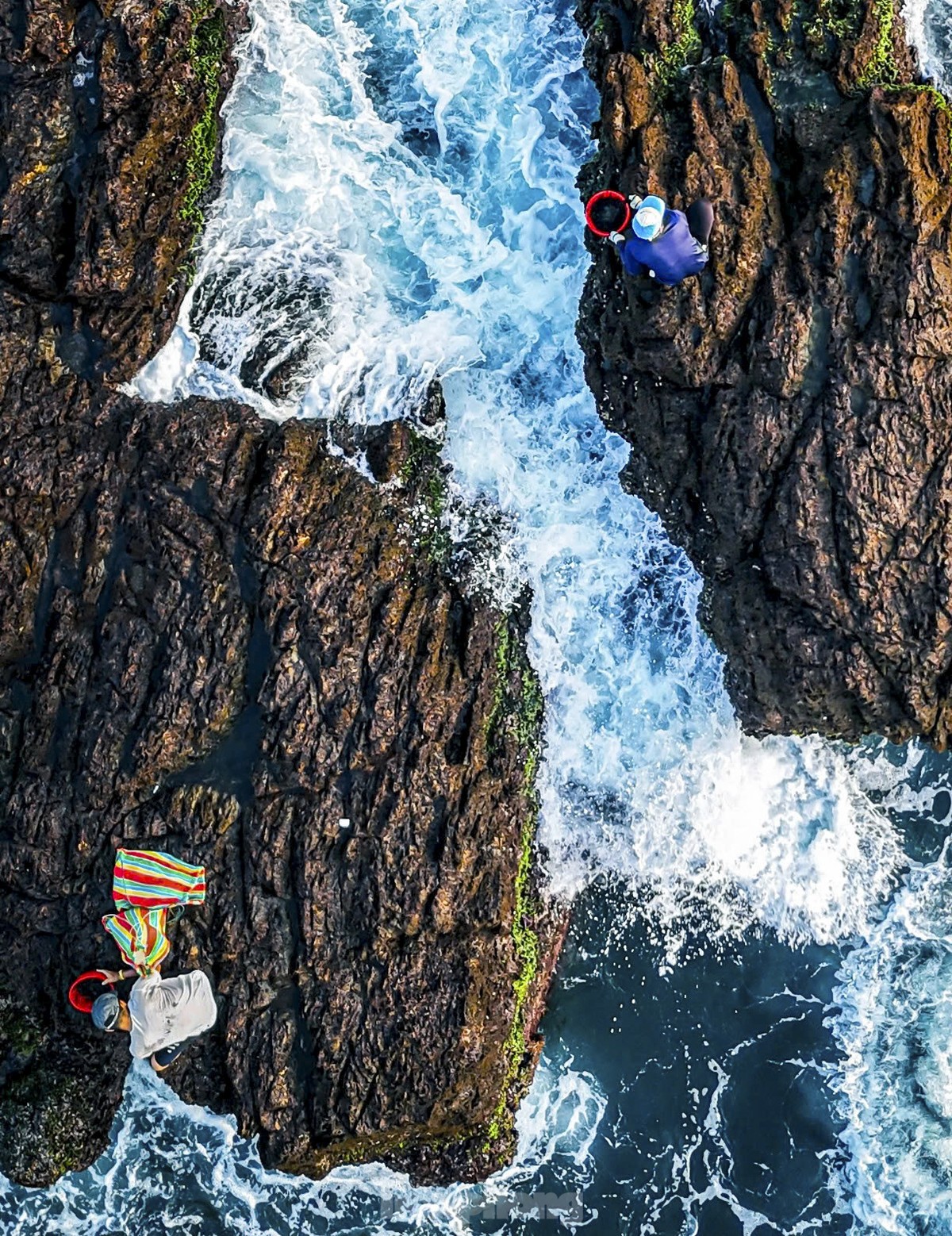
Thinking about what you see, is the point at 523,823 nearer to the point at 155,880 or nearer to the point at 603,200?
the point at 155,880

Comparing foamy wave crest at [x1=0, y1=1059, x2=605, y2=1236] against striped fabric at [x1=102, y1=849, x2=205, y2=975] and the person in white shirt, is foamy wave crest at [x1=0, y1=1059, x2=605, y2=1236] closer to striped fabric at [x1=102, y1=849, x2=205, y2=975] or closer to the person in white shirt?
the person in white shirt

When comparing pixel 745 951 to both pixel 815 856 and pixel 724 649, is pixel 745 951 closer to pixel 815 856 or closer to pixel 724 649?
pixel 815 856

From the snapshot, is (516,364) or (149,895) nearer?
(149,895)

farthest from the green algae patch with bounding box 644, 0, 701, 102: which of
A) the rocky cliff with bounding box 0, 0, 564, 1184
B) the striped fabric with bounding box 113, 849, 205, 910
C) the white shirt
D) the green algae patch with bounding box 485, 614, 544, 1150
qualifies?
the white shirt

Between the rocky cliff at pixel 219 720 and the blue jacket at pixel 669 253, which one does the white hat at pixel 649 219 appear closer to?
the blue jacket at pixel 669 253

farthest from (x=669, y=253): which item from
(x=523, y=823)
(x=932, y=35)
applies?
(x=523, y=823)

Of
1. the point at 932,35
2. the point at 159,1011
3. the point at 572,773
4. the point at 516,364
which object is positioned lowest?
the point at 159,1011
